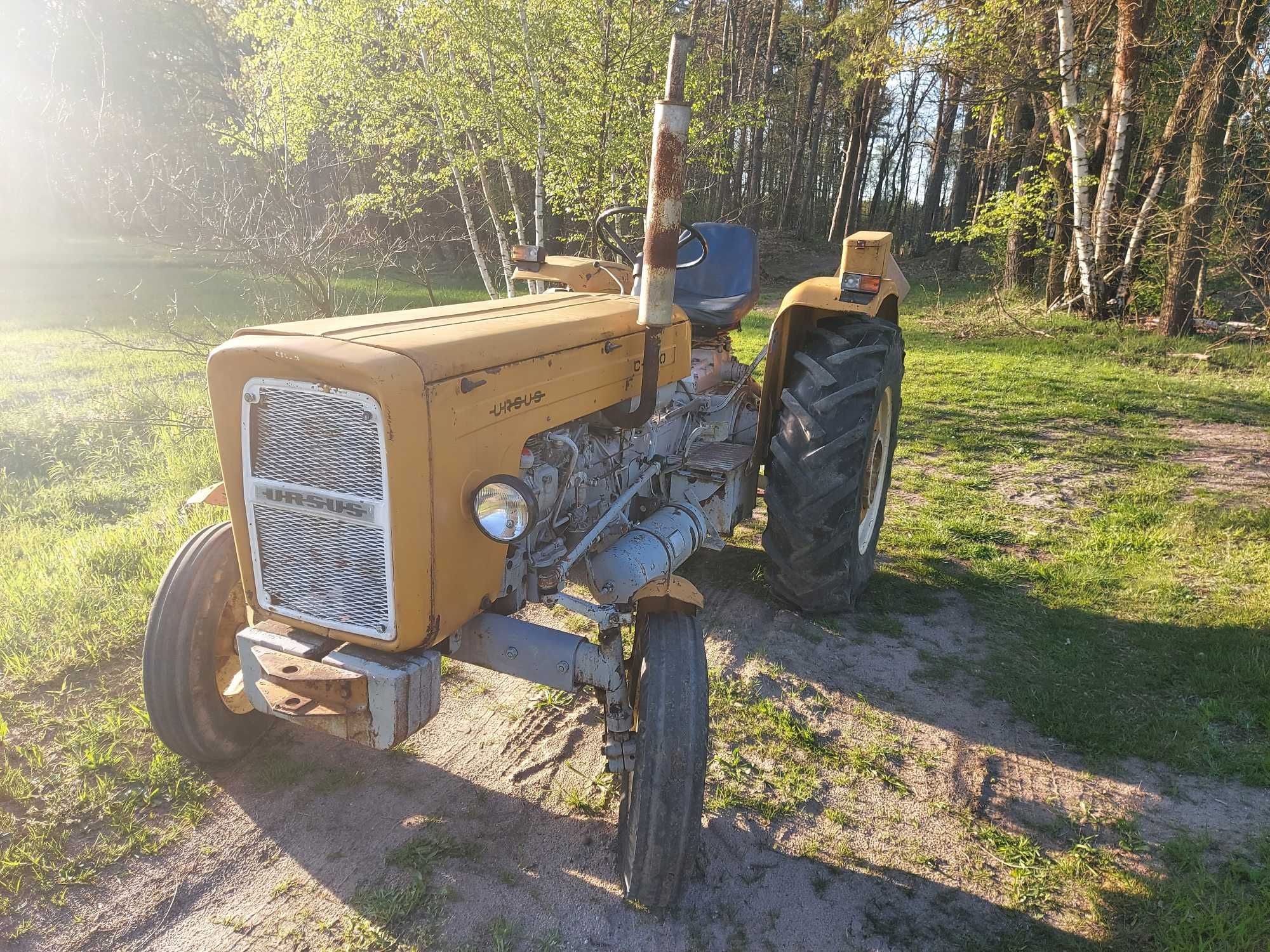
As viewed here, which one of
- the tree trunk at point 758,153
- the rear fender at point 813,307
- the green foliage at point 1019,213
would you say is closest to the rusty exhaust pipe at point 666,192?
the rear fender at point 813,307

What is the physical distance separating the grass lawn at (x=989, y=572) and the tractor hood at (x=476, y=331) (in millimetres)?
1576

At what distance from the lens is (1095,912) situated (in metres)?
2.19

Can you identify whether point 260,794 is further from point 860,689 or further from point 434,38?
point 434,38

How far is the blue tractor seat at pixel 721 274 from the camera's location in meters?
4.21

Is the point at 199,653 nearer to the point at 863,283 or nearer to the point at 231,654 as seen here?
the point at 231,654

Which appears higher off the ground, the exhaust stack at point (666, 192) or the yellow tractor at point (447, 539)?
the exhaust stack at point (666, 192)

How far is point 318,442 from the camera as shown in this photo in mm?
1990

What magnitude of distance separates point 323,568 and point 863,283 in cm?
259

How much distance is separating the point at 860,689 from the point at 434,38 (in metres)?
8.05

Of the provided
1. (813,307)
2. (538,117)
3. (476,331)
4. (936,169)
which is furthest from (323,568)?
(936,169)

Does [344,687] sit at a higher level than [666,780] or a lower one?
higher

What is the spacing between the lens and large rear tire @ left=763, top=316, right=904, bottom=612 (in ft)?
10.9

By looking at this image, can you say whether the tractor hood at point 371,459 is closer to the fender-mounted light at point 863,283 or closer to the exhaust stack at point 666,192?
the exhaust stack at point 666,192

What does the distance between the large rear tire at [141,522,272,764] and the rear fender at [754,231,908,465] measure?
7.37 ft
